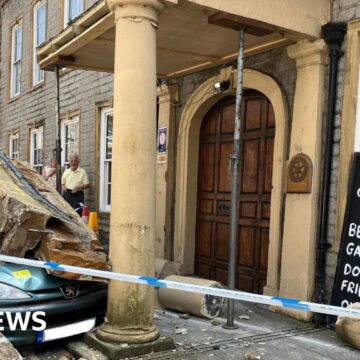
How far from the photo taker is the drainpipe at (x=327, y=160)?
547 centimetres

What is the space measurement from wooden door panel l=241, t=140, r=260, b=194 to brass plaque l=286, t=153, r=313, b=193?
0.87 meters

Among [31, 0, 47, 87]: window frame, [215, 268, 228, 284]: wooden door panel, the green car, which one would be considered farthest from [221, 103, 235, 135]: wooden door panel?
[31, 0, 47, 87]: window frame

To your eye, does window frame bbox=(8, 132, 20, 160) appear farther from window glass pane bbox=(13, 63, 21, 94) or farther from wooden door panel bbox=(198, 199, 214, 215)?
wooden door panel bbox=(198, 199, 214, 215)

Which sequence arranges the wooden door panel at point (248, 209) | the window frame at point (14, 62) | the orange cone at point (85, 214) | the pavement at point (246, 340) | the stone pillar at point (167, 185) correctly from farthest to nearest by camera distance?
the window frame at point (14, 62) → the orange cone at point (85, 214) → the stone pillar at point (167, 185) → the wooden door panel at point (248, 209) → the pavement at point (246, 340)

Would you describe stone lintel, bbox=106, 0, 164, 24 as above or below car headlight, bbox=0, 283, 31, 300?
above

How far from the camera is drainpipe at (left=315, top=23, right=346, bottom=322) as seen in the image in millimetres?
5469

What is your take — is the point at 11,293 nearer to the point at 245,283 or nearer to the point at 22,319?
the point at 22,319

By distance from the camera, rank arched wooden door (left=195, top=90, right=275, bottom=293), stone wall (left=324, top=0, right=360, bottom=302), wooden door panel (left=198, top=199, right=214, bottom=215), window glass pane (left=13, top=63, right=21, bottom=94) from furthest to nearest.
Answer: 1. window glass pane (left=13, top=63, right=21, bottom=94)
2. wooden door panel (left=198, top=199, right=214, bottom=215)
3. arched wooden door (left=195, top=90, right=275, bottom=293)
4. stone wall (left=324, top=0, right=360, bottom=302)

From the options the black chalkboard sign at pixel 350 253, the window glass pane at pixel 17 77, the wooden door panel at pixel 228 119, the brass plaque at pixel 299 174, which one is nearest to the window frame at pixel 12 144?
the window glass pane at pixel 17 77

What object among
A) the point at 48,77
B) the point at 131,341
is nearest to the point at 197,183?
the point at 131,341

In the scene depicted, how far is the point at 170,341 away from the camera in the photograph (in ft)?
14.8

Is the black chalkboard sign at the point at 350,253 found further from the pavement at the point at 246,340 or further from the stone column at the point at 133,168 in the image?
the stone column at the point at 133,168

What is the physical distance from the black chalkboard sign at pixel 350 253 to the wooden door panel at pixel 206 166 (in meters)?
2.52

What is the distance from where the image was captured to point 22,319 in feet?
13.0
